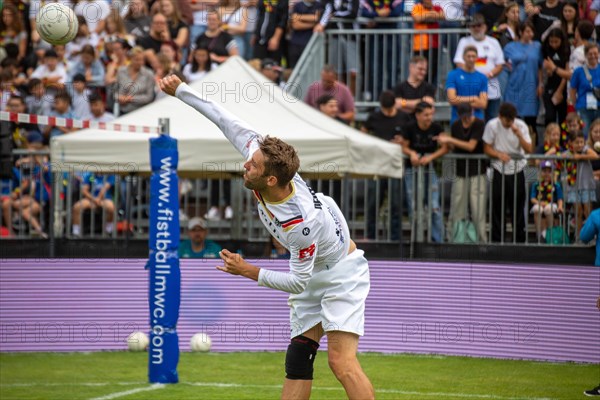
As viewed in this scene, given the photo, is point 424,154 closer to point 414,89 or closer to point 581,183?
point 414,89

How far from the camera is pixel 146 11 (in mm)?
18594

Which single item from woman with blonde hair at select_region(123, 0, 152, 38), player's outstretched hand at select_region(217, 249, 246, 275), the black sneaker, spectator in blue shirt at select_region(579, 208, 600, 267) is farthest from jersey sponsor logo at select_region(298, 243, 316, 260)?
woman with blonde hair at select_region(123, 0, 152, 38)

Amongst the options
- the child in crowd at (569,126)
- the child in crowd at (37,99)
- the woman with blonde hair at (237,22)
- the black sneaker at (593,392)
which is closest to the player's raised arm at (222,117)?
the black sneaker at (593,392)

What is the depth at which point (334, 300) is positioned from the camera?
291 inches

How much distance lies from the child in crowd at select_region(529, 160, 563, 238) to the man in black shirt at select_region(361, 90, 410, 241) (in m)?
1.85

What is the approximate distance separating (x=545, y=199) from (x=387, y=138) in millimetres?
2629

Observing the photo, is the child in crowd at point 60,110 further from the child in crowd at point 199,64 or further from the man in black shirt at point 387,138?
the man in black shirt at point 387,138

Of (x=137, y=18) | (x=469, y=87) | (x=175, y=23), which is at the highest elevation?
(x=137, y=18)

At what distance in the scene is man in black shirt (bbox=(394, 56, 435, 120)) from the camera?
1573 cm

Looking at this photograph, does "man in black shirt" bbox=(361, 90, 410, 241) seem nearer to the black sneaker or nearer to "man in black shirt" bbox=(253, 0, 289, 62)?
"man in black shirt" bbox=(253, 0, 289, 62)

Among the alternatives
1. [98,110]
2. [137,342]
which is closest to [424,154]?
[137,342]

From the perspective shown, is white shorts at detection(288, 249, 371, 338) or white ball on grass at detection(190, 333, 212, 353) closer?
white shorts at detection(288, 249, 371, 338)

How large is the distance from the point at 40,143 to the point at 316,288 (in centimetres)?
907

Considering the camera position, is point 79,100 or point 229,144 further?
point 79,100
